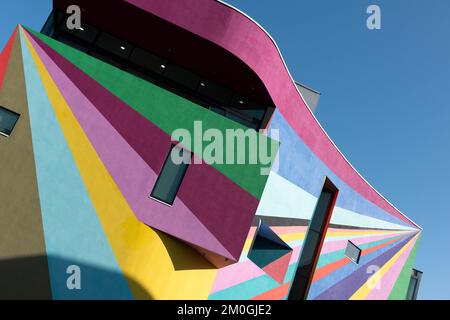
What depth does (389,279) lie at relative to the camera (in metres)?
28.6

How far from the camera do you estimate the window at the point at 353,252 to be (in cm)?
2425

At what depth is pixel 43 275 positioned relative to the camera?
9.16 metres

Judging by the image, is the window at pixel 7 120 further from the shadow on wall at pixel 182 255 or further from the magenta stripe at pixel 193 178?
the shadow on wall at pixel 182 255

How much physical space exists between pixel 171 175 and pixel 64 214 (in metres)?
3.13

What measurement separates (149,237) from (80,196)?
2.20m

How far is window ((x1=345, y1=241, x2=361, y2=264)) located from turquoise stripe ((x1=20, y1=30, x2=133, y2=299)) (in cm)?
1754

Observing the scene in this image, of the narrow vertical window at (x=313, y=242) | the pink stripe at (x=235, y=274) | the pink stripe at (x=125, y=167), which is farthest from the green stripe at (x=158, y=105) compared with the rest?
the narrow vertical window at (x=313, y=242)

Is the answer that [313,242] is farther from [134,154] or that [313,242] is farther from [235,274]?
[134,154]

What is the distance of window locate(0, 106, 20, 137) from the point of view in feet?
32.4

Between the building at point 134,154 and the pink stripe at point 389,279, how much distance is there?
51.5ft

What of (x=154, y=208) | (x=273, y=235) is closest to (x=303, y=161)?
(x=273, y=235)

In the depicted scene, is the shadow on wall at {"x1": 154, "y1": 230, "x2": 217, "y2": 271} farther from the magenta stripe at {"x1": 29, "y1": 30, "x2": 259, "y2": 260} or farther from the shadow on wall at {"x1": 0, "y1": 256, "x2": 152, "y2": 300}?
the shadow on wall at {"x1": 0, "y1": 256, "x2": 152, "y2": 300}

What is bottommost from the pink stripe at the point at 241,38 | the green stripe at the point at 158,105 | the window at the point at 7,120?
the window at the point at 7,120

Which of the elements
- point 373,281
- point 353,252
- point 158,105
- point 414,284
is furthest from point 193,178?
point 414,284
